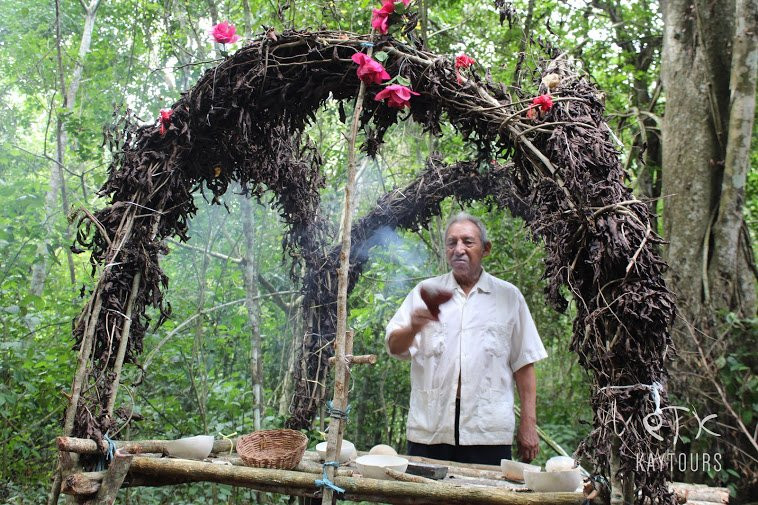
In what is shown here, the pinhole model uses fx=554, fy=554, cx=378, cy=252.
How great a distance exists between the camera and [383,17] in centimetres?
246

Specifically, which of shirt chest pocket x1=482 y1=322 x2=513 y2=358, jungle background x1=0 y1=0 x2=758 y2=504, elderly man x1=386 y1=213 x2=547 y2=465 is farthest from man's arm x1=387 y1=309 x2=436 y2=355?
jungle background x1=0 y1=0 x2=758 y2=504

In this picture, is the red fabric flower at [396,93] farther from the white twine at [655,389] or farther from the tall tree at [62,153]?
the tall tree at [62,153]

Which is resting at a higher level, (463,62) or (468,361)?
(463,62)

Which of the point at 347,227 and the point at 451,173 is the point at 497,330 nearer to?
the point at 347,227

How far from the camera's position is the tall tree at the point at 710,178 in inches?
153

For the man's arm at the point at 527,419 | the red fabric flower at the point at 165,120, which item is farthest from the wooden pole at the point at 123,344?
the man's arm at the point at 527,419

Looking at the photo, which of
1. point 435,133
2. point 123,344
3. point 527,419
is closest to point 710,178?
point 527,419

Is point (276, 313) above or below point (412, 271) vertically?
below

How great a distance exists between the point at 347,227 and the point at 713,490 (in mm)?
1945

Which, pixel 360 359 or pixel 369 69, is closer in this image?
pixel 360 359

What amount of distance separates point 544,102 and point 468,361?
1282mm

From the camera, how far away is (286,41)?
264 centimetres

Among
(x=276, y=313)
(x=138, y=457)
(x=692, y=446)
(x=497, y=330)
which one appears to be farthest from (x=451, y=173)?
(x=276, y=313)

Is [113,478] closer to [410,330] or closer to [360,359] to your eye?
[360,359]
